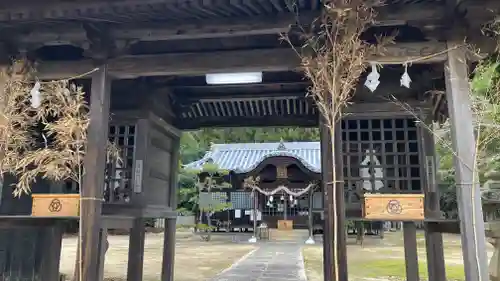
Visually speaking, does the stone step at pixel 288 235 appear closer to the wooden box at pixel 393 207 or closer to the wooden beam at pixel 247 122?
the wooden beam at pixel 247 122

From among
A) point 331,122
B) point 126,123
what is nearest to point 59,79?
point 126,123

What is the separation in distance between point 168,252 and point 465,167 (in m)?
4.89

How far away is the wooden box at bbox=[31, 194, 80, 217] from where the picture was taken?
463 cm

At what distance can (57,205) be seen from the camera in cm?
467

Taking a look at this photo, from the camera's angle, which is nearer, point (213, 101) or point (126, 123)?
point (126, 123)

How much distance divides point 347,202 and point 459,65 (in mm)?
2359

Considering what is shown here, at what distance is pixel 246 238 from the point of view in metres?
21.0

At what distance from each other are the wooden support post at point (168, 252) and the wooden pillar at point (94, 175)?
A: 252 centimetres

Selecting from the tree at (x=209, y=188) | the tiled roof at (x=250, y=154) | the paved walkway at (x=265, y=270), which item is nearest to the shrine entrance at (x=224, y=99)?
the paved walkway at (x=265, y=270)

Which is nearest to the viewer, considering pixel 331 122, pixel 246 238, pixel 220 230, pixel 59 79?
pixel 331 122

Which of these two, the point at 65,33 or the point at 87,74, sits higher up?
the point at 65,33

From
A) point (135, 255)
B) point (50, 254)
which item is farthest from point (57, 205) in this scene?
point (50, 254)

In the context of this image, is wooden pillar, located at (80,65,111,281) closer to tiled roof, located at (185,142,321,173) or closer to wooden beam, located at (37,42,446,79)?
wooden beam, located at (37,42,446,79)

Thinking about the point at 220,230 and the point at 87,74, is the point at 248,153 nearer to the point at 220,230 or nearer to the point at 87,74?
the point at 220,230
